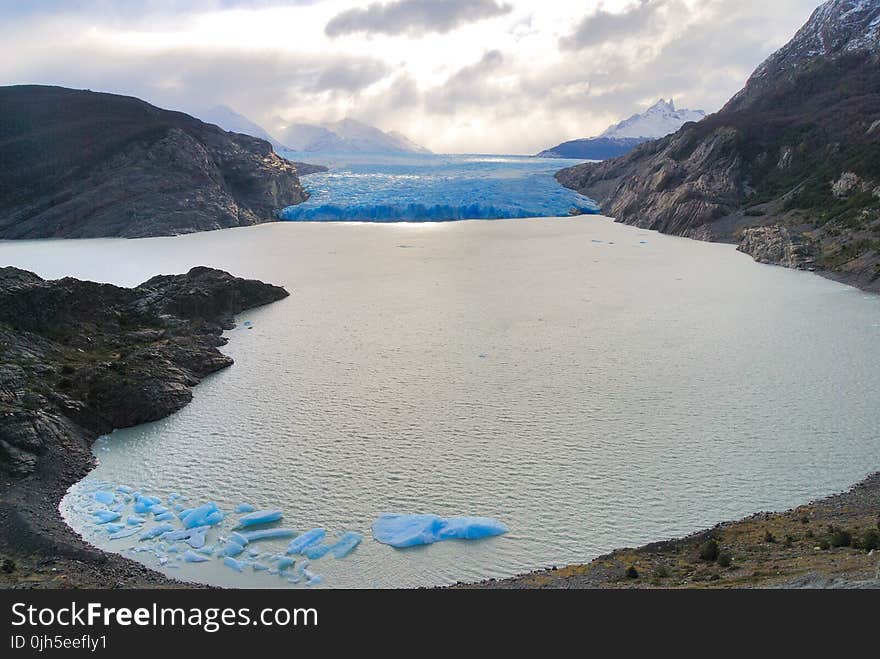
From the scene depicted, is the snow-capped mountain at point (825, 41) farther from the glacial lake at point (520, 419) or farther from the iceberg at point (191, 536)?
the iceberg at point (191, 536)

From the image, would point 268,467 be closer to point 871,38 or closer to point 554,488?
point 554,488

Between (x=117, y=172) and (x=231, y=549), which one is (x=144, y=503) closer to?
(x=231, y=549)

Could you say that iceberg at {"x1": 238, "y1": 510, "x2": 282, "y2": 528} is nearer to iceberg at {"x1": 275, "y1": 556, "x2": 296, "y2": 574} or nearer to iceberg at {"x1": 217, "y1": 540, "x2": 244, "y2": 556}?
iceberg at {"x1": 217, "y1": 540, "x2": 244, "y2": 556}

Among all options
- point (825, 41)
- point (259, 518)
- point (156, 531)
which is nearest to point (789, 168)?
point (825, 41)

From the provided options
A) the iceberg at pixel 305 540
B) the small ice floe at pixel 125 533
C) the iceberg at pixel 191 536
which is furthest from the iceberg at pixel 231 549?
the small ice floe at pixel 125 533

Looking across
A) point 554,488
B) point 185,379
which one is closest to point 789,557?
point 554,488

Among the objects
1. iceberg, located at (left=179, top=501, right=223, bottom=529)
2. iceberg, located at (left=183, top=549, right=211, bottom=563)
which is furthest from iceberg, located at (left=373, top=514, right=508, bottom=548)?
iceberg, located at (left=179, top=501, right=223, bottom=529)

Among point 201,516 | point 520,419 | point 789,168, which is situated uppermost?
point 789,168

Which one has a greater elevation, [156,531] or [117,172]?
[117,172]
